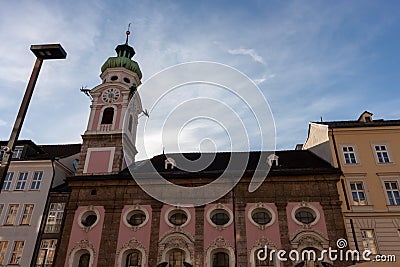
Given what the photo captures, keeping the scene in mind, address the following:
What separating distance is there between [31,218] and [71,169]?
710cm

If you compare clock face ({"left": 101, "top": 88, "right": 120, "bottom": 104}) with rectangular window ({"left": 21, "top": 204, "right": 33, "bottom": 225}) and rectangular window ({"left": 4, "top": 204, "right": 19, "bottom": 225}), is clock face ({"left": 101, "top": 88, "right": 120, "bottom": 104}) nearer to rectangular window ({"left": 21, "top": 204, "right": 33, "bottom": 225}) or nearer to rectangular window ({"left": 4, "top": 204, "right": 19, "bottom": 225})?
rectangular window ({"left": 21, "top": 204, "right": 33, "bottom": 225})

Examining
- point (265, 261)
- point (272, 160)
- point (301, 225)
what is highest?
point (272, 160)

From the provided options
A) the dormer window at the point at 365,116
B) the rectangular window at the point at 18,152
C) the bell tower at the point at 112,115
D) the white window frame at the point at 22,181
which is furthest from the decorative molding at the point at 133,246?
the dormer window at the point at 365,116

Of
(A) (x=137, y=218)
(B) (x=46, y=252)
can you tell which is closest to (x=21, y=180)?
(B) (x=46, y=252)

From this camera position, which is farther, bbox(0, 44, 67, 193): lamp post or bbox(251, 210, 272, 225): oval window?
bbox(251, 210, 272, 225): oval window

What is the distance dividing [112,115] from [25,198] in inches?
479

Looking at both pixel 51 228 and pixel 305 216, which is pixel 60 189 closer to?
pixel 51 228

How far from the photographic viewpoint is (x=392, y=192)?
88.3 feet

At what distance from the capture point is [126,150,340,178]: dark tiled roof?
2875 cm

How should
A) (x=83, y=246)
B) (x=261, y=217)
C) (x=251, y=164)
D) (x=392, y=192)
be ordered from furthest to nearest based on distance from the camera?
(x=251, y=164), (x=261, y=217), (x=83, y=246), (x=392, y=192)

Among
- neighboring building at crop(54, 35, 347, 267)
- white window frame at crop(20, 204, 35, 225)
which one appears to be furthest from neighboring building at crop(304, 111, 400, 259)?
white window frame at crop(20, 204, 35, 225)

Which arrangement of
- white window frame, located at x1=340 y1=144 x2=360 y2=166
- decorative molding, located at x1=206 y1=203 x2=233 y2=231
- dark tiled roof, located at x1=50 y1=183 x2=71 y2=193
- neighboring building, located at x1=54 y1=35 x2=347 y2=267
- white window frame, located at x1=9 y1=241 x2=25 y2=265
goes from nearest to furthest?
neighboring building, located at x1=54 y1=35 x2=347 y2=267 → decorative molding, located at x1=206 y1=203 x2=233 y2=231 → white window frame, located at x1=9 y1=241 x2=25 y2=265 → white window frame, located at x1=340 y1=144 x2=360 y2=166 → dark tiled roof, located at x1=50 y1=183 x2=71 y2=193

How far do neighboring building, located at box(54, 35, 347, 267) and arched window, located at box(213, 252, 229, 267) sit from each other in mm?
77

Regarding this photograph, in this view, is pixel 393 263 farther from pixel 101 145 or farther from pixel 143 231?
pixel 101 145
